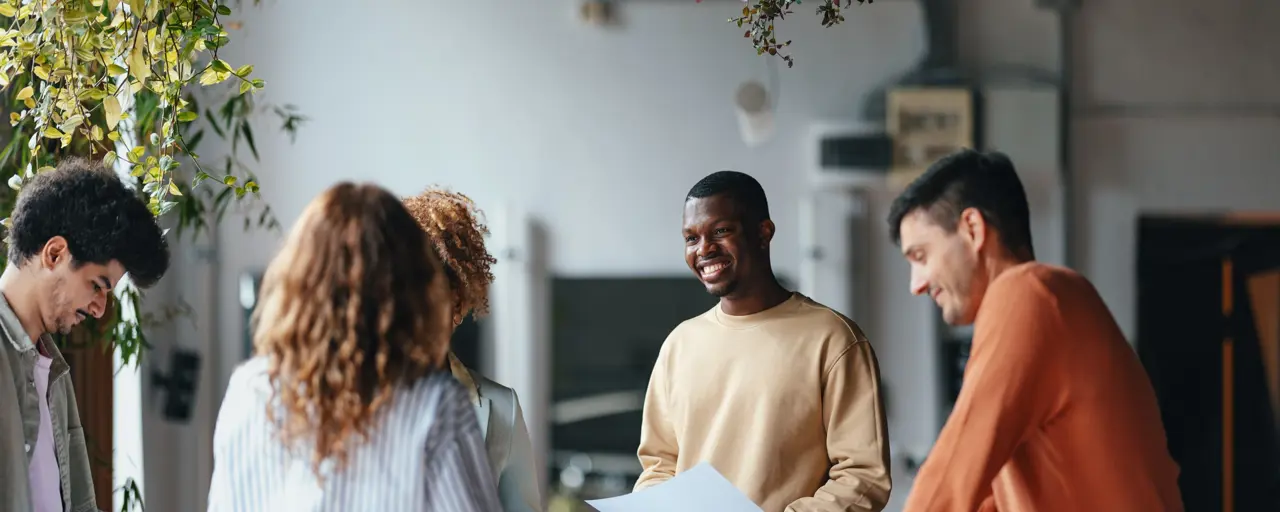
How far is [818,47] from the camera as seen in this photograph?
4.75 m

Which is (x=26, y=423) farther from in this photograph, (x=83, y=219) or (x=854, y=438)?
(x=854, y=438)

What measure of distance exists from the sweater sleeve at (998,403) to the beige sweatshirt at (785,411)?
1.08 ft

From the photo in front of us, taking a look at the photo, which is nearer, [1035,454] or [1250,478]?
[1035,454]

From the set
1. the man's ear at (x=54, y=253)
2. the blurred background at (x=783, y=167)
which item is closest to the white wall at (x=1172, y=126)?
the blurred background at (x=783, y=167)

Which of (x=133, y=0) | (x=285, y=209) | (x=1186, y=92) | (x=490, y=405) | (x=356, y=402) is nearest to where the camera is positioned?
(x=356, y=402)

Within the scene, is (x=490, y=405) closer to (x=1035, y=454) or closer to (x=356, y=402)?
(x=356, y=402)

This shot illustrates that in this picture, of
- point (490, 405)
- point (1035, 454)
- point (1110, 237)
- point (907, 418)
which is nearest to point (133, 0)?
point (490, 405)

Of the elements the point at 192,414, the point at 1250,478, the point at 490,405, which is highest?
the point at 490,405

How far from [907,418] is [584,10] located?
2047mm

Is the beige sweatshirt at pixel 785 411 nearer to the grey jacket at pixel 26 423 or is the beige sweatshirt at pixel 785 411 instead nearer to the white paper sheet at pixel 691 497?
the white paper sheet at pixel 691 497

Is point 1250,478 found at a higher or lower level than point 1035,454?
lower

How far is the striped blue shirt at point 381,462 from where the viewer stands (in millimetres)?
1279

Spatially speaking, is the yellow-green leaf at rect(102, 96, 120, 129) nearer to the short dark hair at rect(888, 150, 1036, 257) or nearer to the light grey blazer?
the light grey blazer

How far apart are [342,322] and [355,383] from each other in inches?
2.6
